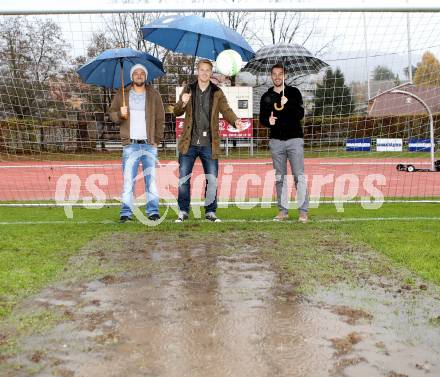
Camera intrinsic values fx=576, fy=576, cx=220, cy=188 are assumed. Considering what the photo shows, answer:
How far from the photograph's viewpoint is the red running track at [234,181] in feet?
40.4

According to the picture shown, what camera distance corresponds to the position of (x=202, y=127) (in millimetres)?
7781

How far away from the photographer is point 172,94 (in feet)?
32.9

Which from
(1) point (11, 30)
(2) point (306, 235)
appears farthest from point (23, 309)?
(1) point (11, 30)

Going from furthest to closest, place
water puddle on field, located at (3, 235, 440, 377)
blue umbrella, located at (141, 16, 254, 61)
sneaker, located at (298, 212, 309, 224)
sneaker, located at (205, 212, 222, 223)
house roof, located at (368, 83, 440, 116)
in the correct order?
house roof, located at (368, 83, 440, 116) < sneaker, located at (205, 212, 222, 223) < sneaker, located at (298, 212, 309, 224) < blue umbrella, located at (141, 16, 254, 61) < water puddle on field, located at (3, 235, 440, 377)

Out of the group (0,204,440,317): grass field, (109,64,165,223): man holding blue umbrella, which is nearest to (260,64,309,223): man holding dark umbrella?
(0,204,440,317): grass field

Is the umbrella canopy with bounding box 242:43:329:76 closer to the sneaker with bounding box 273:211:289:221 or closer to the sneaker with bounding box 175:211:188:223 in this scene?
the sneaker with bounding box 273:211:289:221

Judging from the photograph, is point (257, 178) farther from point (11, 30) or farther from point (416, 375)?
point (416, 375)

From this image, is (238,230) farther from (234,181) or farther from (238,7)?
(234,181)

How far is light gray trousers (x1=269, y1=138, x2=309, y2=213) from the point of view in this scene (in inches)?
306

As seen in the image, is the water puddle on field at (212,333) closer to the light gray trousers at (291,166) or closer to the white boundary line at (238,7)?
the light gray trousers at (291,166)

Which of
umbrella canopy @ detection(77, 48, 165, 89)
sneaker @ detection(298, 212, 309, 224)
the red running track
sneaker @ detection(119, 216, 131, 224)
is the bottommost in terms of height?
the red running track

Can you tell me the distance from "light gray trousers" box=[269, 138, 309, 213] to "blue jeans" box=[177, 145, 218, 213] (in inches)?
34.0

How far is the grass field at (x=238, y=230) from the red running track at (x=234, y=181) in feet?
7.94

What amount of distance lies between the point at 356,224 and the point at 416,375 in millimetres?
4588
